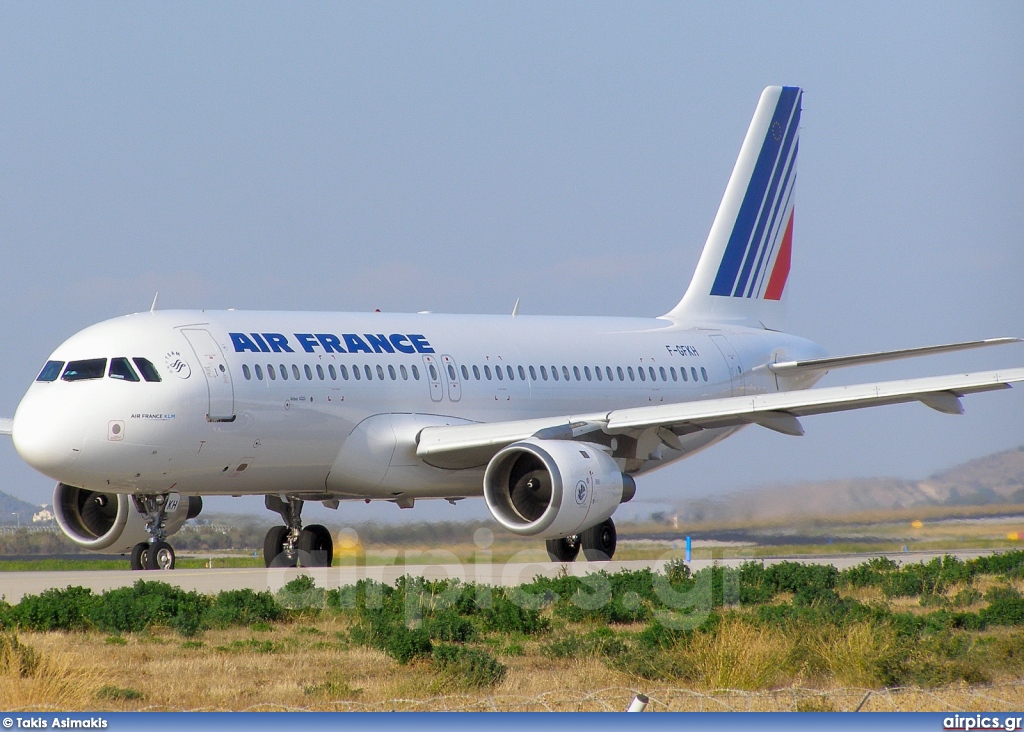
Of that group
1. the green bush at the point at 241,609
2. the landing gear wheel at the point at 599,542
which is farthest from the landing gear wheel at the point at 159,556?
the landing gear wheel at the point at 599,542

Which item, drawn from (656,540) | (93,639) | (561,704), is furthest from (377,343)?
(561,704)

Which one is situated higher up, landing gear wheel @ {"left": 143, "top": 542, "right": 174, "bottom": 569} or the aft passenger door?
the aft passenger door

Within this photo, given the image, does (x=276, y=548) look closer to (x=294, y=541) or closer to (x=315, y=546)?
(x=294, y=541)

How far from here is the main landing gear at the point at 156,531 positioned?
20.3m

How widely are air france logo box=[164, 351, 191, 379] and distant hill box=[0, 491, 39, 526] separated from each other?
9355 millimetres

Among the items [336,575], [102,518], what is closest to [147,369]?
[336,575]

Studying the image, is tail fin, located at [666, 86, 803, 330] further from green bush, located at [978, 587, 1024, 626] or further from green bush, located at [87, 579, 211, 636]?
green bush, located at [87, 579, 211, 636]

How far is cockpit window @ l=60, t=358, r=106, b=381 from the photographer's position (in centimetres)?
1914

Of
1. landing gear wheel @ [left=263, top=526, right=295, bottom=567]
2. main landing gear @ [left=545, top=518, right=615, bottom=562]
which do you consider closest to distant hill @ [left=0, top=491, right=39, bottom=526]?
landing gear wheel @ [left=263, top=526, right=295, bottom=567]

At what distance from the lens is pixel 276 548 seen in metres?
22.7

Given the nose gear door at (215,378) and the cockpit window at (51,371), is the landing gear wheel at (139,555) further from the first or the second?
the cockpit window at (51,371)

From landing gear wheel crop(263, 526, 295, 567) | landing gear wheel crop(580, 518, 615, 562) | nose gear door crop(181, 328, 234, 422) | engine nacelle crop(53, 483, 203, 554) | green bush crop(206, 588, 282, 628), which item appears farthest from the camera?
landing gear wheel crop(580, 518, 615, 562)

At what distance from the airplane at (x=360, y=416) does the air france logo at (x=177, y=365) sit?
18 millimetres

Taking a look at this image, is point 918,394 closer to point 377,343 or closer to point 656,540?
point 656,540
